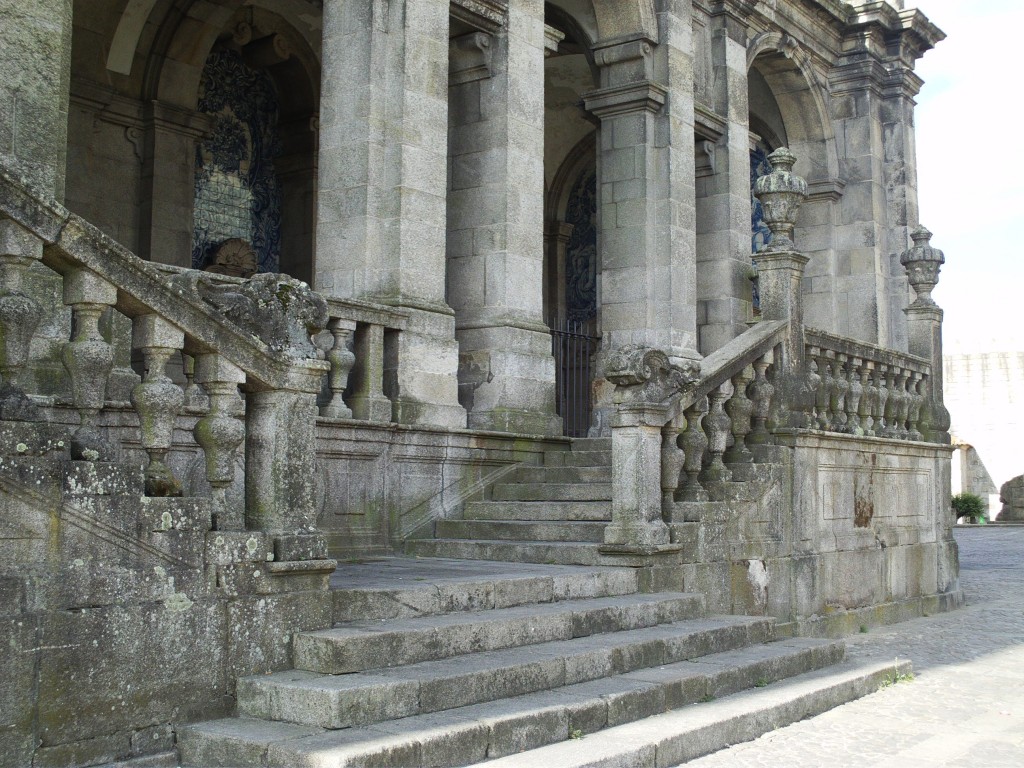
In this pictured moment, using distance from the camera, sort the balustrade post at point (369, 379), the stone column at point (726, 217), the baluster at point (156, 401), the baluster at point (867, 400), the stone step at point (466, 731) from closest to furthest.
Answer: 1. the stone step at point (466, 731)
2. the baluster at point (156, 401)
3. the balustrade post at point (369, 379)
4. the baluster at point (867, 400)
5. the stone column at point (726, 217)

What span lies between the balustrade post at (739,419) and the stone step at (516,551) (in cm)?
167

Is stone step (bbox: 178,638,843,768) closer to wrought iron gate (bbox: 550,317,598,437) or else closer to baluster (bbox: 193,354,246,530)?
baluster (bbox: 193,354,246,530)

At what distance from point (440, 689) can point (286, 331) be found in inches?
65.2

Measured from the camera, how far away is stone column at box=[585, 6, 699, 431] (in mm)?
12492

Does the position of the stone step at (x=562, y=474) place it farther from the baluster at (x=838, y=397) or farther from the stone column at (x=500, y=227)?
the baluster at (x=838, y=397)

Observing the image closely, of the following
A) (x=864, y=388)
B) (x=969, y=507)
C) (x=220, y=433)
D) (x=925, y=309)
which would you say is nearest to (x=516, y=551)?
(x=220, y=433)

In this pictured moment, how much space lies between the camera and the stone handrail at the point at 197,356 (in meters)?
4.70

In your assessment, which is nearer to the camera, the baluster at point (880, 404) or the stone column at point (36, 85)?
the stone column at point (36, 85)

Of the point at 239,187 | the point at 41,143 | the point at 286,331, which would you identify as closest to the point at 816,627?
the point at 286,331

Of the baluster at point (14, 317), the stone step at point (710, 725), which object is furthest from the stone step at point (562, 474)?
the baluster at point (14, 317)

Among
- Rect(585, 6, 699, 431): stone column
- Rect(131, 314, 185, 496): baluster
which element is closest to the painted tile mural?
Rect(585, 6, 699, 431): stone column

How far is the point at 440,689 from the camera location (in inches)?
203

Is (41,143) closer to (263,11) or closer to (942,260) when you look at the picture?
(263,11)

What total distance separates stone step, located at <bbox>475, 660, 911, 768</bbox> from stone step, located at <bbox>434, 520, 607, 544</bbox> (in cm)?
183
